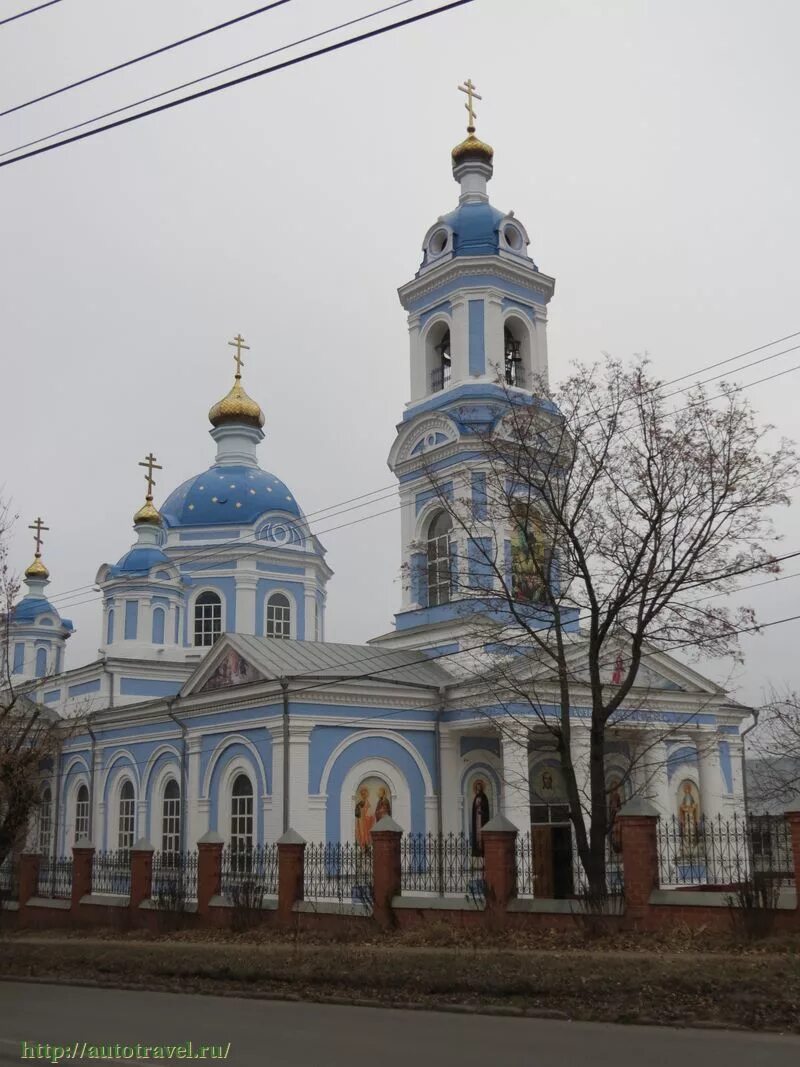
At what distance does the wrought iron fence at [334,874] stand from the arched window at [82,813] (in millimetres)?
14493

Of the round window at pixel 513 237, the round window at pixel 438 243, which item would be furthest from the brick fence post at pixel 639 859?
the round window at pixel 438 243

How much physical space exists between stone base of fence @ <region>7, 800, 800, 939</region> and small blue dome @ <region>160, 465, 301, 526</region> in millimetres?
16346

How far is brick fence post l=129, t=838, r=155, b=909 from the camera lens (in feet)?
71.1

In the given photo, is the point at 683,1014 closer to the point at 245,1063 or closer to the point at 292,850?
the point at 245,1063

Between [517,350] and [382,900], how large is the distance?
52.4 feet

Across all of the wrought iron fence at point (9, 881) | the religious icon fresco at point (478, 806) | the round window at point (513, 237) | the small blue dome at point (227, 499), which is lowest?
the wrought iron fence at point (9, 881)

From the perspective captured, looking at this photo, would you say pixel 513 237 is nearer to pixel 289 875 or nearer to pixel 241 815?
pixel 241 815

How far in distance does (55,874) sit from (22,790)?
4.63 meters

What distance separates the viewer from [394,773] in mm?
25078

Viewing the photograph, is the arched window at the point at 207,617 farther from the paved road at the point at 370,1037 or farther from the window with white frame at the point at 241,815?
the paved road at the point at 370,1037

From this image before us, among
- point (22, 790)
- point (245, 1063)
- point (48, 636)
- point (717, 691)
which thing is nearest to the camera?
point (245, 1063)

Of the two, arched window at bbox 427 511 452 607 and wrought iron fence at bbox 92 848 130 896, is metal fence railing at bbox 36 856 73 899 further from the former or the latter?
arched window at bbox 427 511 452 607

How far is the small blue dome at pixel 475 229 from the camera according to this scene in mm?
29219

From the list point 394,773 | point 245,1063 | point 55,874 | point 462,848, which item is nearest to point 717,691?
point 394,773
